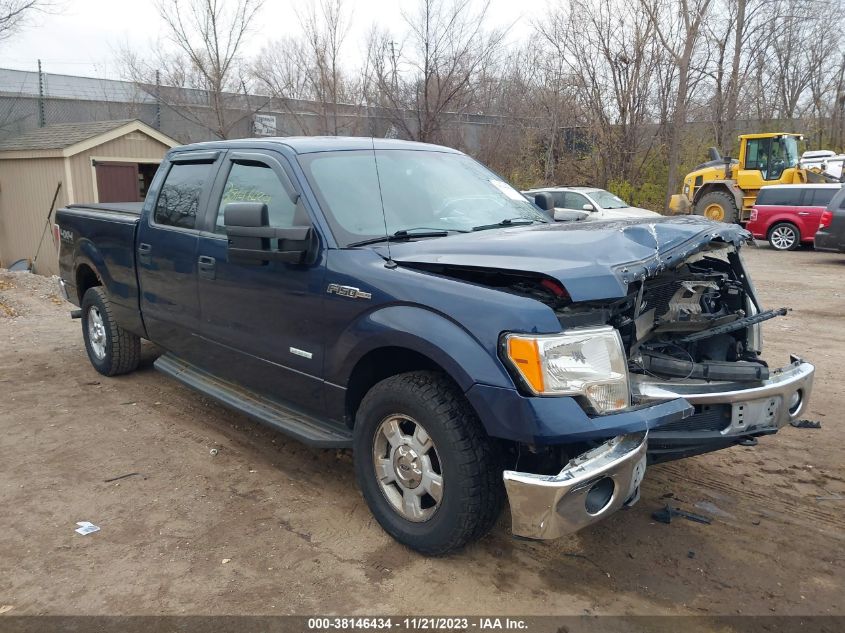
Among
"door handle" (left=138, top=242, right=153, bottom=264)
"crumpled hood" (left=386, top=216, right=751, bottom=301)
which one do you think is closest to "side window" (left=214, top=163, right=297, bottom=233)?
"crumpled hood" (left=386, top=216, right=751, bottom=301)

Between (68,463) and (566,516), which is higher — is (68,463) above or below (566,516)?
below

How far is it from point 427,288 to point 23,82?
958 inches

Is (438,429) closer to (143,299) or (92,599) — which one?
(92,599)

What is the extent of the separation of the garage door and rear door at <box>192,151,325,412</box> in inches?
468

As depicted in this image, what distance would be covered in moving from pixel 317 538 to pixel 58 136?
15236mm

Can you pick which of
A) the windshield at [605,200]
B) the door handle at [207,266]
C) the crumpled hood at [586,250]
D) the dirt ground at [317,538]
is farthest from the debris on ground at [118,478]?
the windshield at [605,200]

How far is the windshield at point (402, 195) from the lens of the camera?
12.6ft

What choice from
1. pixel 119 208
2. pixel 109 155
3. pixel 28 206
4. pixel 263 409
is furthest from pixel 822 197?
pixel 28 206

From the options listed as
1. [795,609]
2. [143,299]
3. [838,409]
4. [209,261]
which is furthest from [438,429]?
[838,409]

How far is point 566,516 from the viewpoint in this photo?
2777 millimetres

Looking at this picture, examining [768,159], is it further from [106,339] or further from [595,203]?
[106,339]

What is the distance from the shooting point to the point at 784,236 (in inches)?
672

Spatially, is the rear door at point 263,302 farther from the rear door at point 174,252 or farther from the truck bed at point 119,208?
the truck bed at point 119,208

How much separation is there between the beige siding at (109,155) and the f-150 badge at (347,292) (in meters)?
13.1
